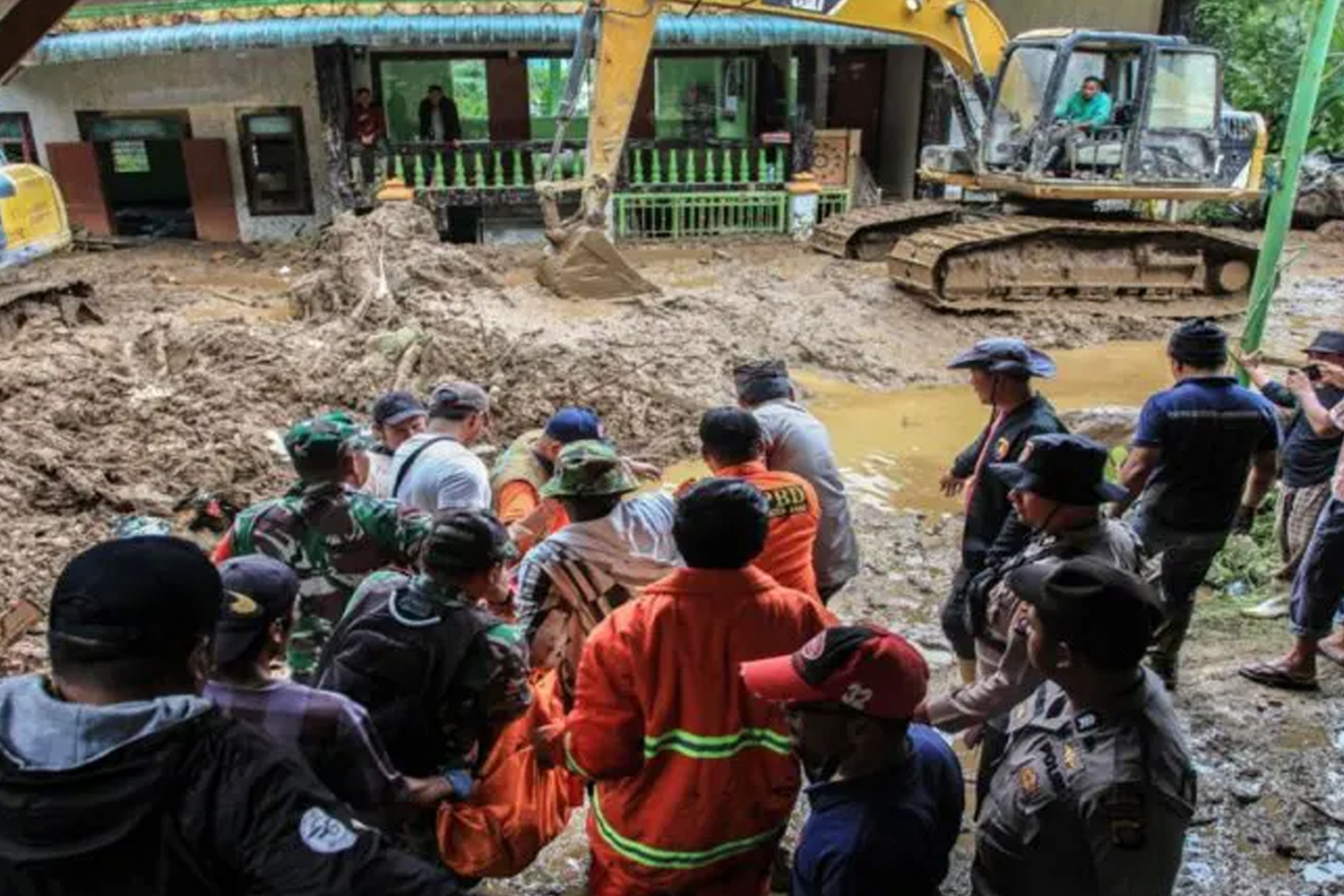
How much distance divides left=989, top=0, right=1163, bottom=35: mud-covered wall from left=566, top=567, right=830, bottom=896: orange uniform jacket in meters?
18.6

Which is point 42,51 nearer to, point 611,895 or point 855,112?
point 855,112

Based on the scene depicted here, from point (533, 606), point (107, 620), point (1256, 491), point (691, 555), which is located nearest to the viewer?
point (107, 620)

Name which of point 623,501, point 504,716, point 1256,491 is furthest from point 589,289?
point 504,716

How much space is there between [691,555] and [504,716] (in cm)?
64

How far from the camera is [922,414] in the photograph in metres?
9.05

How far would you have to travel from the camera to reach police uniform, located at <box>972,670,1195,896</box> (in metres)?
2.12

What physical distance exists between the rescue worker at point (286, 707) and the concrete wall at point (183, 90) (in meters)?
15.8

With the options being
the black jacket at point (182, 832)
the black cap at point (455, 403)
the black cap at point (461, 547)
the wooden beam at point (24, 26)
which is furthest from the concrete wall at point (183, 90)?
the black jacket at point (182, 832)

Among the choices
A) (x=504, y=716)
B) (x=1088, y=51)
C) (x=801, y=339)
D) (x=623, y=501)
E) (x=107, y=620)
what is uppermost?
(x=1088, y=51)

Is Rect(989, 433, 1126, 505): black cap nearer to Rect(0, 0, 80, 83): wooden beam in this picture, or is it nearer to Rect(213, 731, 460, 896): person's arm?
Rect(213, 731, 460, 896): person's arm

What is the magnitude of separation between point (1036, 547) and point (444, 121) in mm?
14999

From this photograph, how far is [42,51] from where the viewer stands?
1460cm

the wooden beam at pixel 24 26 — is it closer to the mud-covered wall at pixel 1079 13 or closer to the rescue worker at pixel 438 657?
the rescue worker at pixel 438 657

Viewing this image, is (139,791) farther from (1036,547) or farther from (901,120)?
(901,120)
